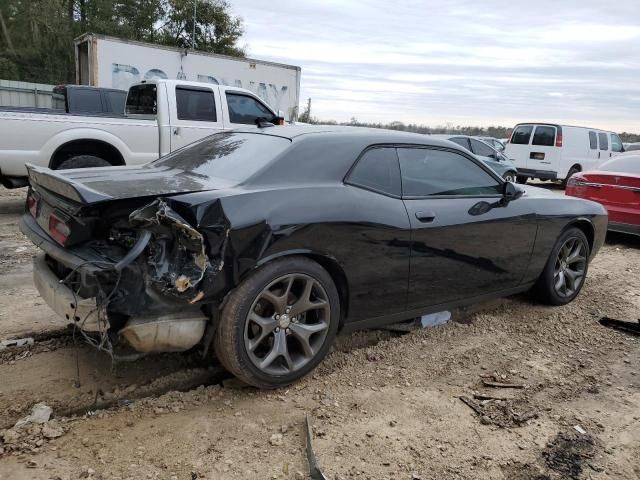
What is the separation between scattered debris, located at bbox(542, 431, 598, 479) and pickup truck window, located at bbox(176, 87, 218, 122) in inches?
274

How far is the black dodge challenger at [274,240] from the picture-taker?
2725 mm

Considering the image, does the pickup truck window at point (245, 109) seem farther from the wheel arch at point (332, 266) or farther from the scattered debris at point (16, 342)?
the wheel arch at point (332, 266)

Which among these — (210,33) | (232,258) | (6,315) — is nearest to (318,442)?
(232,258)

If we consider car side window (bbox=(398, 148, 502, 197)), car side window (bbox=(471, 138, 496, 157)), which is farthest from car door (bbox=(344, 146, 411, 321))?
car side window (bbox=(471, 138, 496, 157))

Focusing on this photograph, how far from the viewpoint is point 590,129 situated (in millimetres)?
16906

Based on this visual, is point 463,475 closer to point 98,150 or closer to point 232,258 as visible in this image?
point 232,258

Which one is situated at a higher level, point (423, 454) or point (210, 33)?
point (210, 33)

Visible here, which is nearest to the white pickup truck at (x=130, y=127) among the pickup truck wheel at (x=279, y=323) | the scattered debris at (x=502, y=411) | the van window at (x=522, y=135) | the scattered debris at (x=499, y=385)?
the pickup truck wheel at (x=279, y=323)

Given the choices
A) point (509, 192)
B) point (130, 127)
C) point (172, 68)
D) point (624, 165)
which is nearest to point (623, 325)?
point (509, 192)

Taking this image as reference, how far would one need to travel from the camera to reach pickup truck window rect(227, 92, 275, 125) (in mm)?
8625

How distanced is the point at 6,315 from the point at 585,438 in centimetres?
408

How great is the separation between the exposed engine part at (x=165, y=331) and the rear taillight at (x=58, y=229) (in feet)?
2.08

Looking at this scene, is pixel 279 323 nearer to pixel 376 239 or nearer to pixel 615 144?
pixel 376 239

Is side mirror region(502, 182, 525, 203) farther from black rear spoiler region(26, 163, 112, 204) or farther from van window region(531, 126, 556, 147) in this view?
van window region(531, 126, 556, 147)
